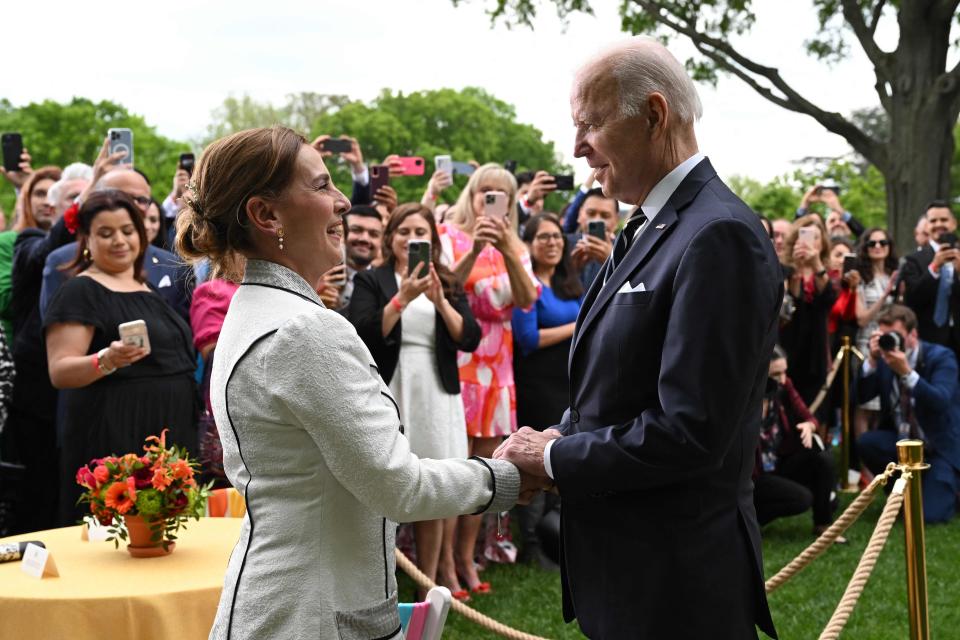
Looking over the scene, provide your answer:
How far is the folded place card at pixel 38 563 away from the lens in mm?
3783

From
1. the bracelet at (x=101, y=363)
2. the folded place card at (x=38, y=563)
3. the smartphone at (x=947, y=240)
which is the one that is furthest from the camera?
the smartphone at (x=947, y=240)

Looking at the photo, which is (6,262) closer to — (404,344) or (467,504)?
(404,344)

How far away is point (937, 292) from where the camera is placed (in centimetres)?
1012

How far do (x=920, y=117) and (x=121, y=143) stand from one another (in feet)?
43.8

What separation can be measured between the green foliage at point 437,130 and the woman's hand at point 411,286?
151 feet

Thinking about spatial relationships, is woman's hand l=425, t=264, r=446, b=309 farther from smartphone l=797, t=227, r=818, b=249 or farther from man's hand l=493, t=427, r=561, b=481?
smartphone l=797, t=227, r=818, b=249

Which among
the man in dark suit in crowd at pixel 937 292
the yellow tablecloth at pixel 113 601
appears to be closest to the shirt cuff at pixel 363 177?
the man in dark suit in crowd at pixel 937 292

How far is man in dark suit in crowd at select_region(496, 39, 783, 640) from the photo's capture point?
2.55 meters

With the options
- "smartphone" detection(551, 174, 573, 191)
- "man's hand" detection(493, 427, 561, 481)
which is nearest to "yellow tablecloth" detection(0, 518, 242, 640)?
"man's hand" detection(493, 427, 561, 481)

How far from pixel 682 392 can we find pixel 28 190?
271 inches

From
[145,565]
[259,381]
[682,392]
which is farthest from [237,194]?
[145,565]

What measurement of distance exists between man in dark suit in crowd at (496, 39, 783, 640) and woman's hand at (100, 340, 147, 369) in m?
2.95

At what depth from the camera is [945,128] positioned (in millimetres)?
17266

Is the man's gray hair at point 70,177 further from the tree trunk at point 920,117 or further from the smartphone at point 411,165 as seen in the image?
the tree trunk at point 920,117
